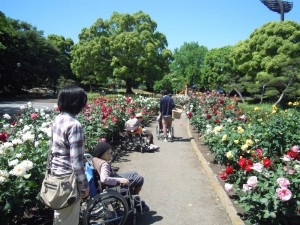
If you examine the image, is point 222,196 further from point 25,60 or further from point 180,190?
point 25,60

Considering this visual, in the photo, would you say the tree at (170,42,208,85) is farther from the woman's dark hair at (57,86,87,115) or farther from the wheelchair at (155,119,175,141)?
the woman's dark hair at (57,86,87,115)

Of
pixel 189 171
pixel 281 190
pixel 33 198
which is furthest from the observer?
pixel 189 171

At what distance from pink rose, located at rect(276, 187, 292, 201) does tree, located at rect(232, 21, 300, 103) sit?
860 inches

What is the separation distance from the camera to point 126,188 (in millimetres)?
4645

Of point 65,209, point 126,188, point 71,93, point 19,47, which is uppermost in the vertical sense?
point 19,47

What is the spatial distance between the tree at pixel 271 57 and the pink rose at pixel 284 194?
Result: 21.8 metres

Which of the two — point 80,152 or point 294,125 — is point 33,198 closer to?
point 80,152

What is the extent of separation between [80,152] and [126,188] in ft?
6.12

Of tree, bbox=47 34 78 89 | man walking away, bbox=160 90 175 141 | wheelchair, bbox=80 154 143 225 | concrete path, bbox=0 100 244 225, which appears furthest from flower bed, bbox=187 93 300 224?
tree, bbox=47 34 78 89

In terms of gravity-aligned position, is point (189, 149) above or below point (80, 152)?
below

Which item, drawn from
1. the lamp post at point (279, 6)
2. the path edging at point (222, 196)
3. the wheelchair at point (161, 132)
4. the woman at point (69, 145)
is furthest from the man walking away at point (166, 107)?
the lamp post at point (279, 6)

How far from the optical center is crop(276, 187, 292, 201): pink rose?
10.9ft

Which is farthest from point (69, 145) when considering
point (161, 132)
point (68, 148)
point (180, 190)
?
point (161, 132)

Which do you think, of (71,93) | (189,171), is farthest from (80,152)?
(189,171)
